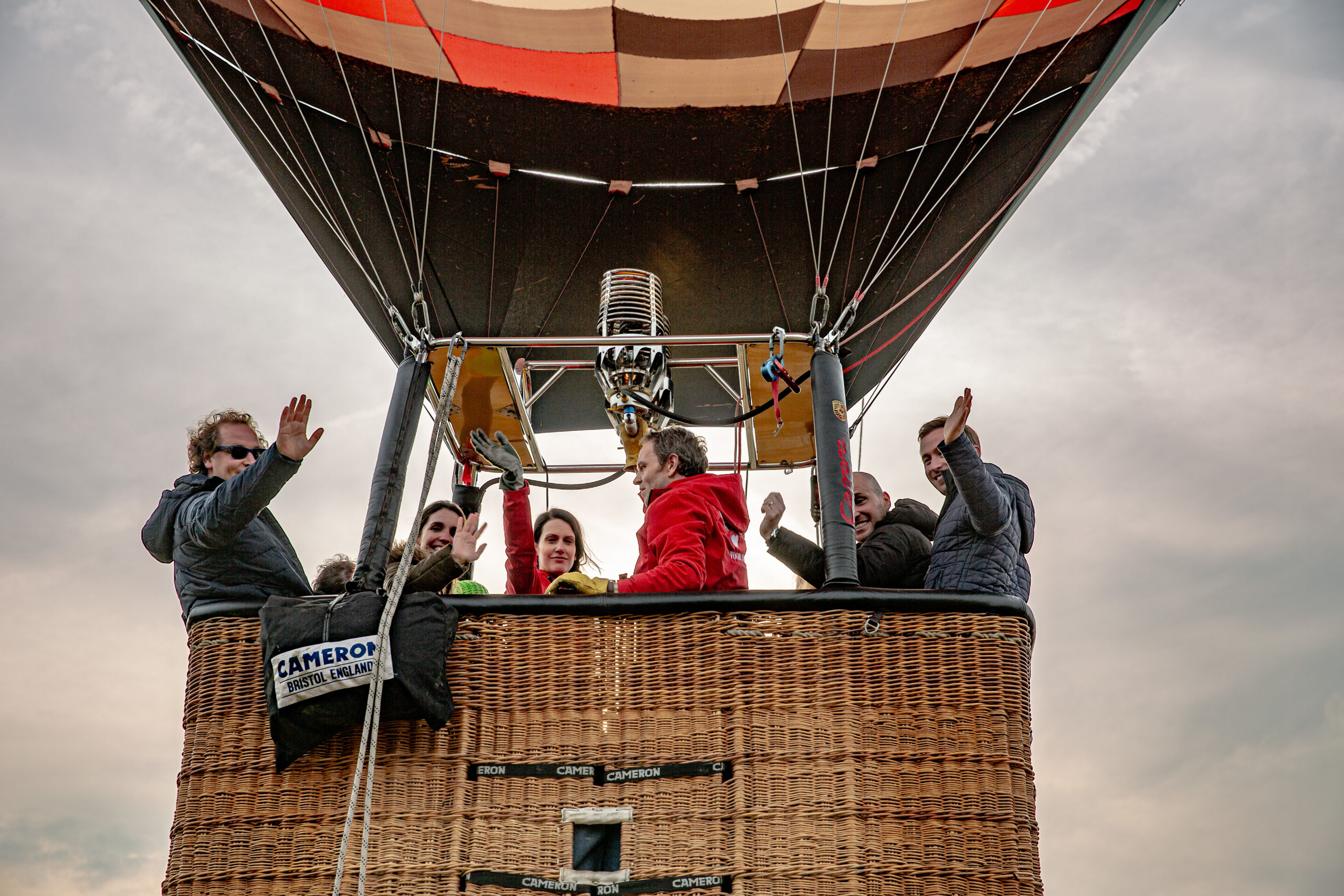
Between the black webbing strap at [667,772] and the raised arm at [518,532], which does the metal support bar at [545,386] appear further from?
the black webbing strap at [667,772]

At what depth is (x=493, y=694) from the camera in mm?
2045

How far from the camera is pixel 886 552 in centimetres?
253

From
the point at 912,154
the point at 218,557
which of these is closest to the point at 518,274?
the point at 912,154

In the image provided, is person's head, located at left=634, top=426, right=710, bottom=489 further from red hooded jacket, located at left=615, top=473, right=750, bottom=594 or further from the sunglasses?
the sunglasses

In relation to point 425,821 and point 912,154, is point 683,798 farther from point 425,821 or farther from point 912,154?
point 912,154

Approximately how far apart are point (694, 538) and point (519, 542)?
32.1 inches

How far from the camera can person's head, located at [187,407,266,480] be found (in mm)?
2344

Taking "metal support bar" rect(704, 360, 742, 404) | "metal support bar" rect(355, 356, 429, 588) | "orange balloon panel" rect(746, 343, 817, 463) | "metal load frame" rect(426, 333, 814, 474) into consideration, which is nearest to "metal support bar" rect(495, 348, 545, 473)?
"metal load frame" rect(426, 333, 814, 474)

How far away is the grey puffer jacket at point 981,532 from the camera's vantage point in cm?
221

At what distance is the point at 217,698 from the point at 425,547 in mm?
1012

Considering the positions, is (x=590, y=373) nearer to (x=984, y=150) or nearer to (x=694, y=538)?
(x=984, y=150)

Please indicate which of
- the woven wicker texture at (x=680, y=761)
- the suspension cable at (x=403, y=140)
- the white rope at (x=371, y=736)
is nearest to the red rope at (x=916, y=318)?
the suspension cable at (x=403, y=140)

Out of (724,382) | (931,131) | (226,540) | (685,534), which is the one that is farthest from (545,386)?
(226,540)

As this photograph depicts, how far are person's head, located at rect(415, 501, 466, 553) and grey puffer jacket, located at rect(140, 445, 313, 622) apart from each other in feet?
2.45
